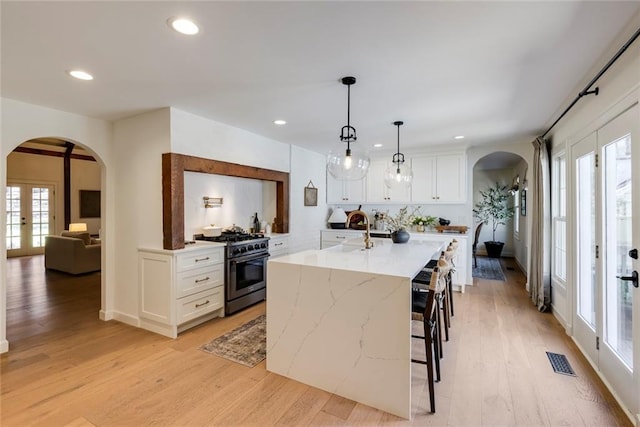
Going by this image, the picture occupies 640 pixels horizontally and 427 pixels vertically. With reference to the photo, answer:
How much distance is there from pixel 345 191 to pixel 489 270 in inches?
135

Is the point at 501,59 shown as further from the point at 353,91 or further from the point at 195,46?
the point at 195,46

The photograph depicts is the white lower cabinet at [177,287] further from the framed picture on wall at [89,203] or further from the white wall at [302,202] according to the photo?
the framed picture on wall at [89,203]

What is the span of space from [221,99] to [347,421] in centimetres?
288

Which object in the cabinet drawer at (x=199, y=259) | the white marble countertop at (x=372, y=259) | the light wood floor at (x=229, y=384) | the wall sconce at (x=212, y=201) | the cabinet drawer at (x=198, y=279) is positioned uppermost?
the wall sconce at (x=212, y=201)

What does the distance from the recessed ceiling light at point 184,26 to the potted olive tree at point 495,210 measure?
800cm

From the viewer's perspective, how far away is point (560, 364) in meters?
2.67

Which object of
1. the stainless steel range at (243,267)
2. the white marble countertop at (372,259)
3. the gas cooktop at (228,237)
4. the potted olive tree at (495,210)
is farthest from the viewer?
the potted olive tree at (495,210)

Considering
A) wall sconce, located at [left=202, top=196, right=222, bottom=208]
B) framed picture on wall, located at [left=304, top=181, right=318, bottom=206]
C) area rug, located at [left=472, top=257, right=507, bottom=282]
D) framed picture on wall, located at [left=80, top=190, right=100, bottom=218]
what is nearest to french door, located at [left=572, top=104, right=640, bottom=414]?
area rug, located at [left=472, top=257, right=507, bottom=282]

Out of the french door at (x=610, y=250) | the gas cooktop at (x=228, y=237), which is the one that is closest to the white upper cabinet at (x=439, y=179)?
the french door at (x=610, y=250)

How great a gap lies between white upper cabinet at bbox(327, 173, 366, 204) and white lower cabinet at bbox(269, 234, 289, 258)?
A: 5.58ft

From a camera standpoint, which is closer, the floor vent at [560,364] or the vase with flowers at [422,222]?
the floor vent at [560,364]

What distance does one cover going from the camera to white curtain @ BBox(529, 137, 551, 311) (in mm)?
4035

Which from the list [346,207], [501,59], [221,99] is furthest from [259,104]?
[346,207]

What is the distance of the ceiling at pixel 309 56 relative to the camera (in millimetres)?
1687
